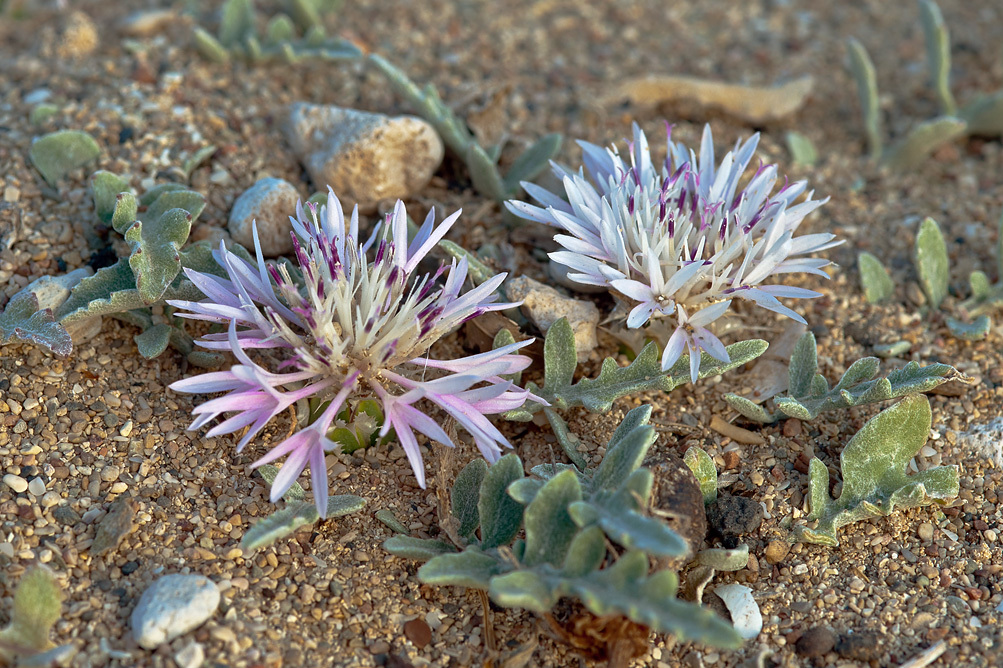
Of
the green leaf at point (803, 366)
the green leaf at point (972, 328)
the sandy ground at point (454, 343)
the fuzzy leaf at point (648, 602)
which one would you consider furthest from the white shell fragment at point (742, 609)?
the green leaf at point (972, 328)

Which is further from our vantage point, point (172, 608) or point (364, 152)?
point (364, 152)

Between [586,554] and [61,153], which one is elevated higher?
[61,153]

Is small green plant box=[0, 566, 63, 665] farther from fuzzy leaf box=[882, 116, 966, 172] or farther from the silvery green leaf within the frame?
fuzzy leaf box=[882, 116, 966, 172]

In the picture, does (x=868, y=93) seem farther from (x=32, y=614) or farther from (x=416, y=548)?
(x=32, y=614)

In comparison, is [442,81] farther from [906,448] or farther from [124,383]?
[906,448]

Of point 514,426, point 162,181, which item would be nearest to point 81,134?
point 162,181

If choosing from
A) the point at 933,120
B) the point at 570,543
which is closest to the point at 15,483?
the point at 570,543
